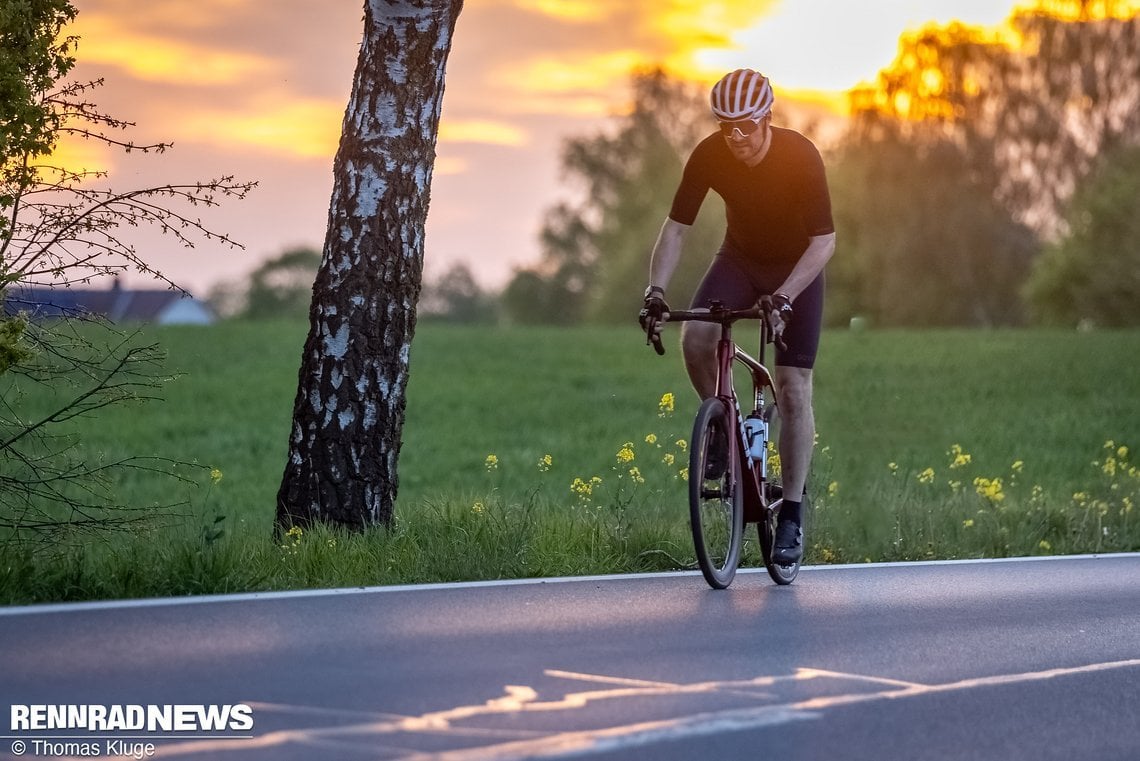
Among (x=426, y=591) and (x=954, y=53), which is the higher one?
(x=954, y=53)

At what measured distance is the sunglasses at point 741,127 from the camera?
315 inches

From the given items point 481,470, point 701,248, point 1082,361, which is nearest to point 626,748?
point 481,470

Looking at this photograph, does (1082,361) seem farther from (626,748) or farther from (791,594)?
(626,748)

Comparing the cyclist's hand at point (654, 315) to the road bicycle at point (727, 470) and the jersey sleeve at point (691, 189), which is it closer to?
the road bicycle at point (727, 470)

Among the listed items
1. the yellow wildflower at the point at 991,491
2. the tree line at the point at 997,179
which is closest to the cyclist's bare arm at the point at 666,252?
the yellow wildflower at the point at 991,491

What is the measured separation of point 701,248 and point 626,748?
2739 inches

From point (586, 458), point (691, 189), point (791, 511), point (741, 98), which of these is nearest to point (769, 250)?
point (691, 189)

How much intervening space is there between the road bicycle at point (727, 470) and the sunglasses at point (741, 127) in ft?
2.65

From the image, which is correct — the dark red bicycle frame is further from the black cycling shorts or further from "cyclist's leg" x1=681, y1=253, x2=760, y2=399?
the black cycling shorts

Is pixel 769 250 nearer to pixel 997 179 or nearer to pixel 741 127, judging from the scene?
pixel 741 127

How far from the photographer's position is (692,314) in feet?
26.1

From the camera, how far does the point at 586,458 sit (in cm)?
2283

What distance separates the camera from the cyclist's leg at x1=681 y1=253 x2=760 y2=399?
27.3 ft

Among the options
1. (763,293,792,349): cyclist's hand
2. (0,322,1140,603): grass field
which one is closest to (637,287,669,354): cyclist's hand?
(763,293,792,349): cyclist's hand
